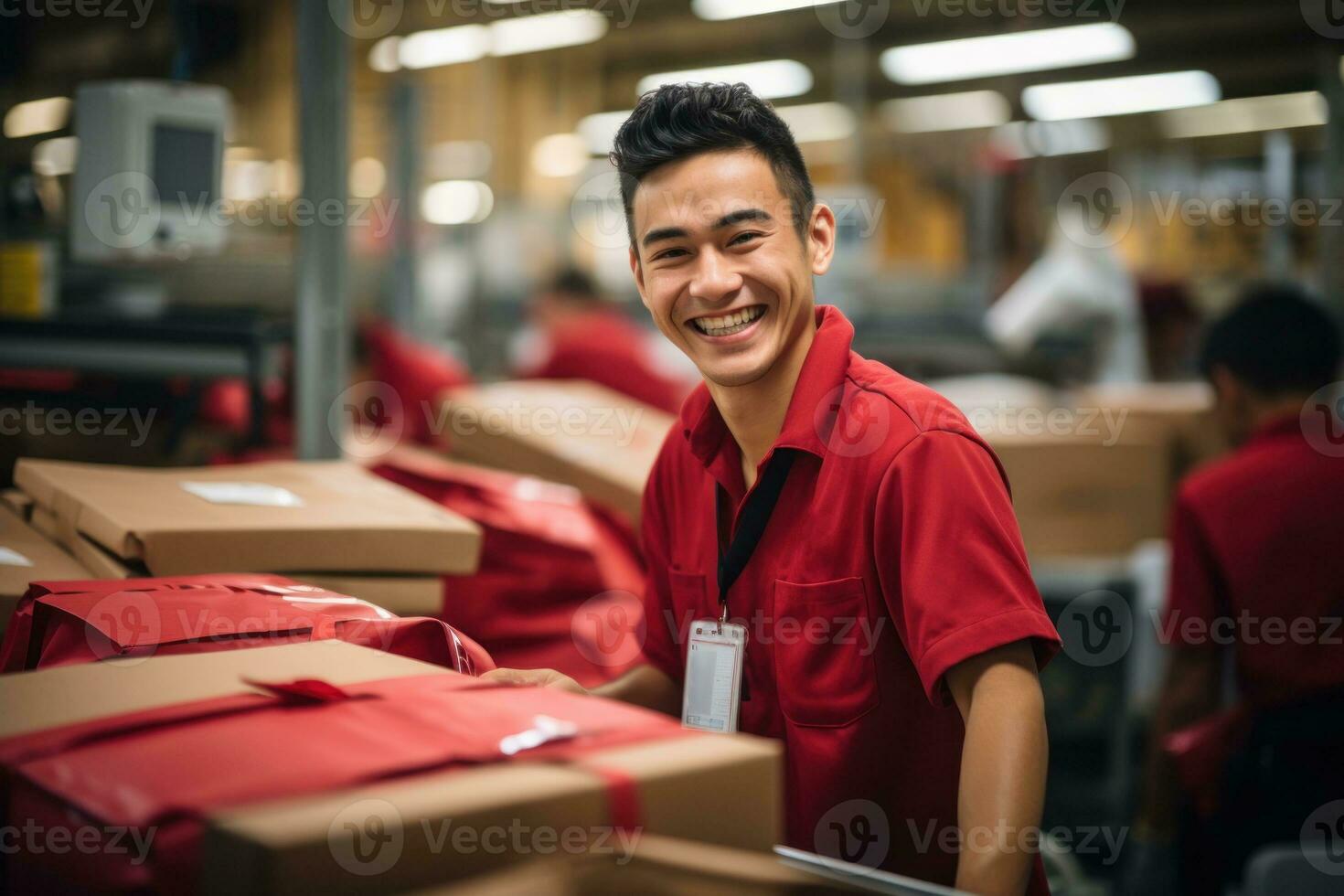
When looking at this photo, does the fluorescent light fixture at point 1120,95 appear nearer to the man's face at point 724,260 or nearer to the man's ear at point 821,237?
the man's ear at point 821,237

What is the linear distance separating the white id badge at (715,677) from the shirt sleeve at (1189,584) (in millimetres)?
1535

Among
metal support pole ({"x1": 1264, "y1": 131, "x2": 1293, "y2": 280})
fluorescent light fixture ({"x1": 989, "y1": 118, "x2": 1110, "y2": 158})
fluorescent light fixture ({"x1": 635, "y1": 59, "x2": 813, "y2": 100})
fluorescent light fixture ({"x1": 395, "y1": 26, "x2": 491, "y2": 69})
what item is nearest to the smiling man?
metal support pole ({"x1": 1264, "y1": 131, "x2": 1293, "y2": 280})

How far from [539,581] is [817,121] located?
12.3m

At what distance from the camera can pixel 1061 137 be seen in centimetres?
1202

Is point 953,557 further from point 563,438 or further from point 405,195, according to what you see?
point 405,195

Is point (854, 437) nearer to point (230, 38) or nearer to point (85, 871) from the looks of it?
point (85, 871)

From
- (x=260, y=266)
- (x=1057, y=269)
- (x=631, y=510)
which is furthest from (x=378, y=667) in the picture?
(x=1057, y=269)

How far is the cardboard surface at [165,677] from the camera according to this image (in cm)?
97

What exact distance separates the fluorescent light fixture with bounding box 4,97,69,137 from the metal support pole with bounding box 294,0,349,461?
0.72 meters

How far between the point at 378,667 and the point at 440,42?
8.85m

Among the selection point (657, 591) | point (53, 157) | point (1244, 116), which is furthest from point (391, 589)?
point (1244, 116)

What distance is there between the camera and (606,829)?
82 centimetres

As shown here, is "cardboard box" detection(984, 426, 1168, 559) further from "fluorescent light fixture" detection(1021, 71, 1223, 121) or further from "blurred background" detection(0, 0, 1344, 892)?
"fluorescent light fixture" detection(1021, 71, 1223, 121)

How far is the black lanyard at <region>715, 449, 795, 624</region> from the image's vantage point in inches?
57.4
